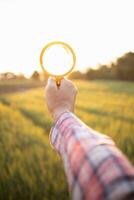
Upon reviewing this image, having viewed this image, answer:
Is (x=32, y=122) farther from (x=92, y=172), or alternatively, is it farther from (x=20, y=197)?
(x=92, y=172)

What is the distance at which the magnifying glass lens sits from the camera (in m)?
0.94

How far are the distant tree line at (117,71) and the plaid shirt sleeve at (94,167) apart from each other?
8.74 metres

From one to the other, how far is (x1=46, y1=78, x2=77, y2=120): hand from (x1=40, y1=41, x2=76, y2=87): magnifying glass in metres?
0.10

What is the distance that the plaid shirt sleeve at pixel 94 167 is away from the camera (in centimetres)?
47

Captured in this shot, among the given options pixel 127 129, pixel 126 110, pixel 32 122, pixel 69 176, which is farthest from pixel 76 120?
pixel 126 110

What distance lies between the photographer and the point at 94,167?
1.69ft

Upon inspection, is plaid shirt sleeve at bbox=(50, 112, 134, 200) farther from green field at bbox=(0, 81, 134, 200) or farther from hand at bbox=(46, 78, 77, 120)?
green field at bbox=(0, 81, 134, 200)

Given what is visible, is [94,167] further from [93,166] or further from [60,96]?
[60,96]

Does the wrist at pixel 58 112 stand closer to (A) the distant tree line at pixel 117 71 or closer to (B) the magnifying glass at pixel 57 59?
(B) the magnifying glass at pixel 57 59

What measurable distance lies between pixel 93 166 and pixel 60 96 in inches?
12.3

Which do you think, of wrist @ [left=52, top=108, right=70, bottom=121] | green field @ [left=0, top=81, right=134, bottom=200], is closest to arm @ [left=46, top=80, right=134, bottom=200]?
wrist @ [left=52, top=108, right=70, bottom=121]

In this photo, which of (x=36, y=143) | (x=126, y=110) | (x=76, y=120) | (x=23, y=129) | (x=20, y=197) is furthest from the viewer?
(x=126, y=110)

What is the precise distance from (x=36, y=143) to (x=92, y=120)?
2.77ft

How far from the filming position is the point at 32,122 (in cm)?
371
